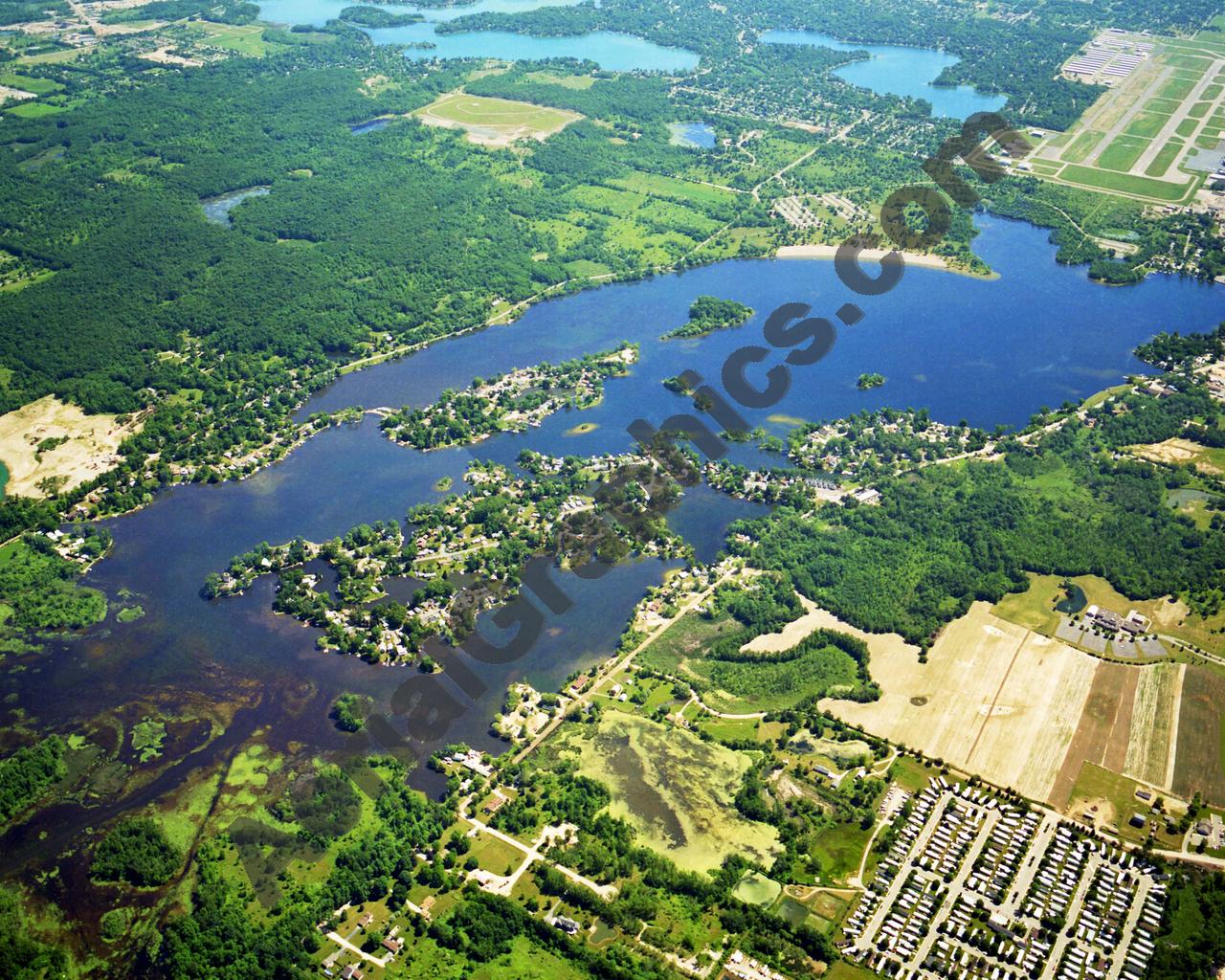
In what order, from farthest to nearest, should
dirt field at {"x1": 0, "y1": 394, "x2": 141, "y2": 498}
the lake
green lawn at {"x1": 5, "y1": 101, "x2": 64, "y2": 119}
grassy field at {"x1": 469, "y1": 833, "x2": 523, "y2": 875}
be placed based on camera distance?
green lawn at {"x1": 5, "y1": 101, "x2": 64, "y2": 119}
dirt field at {"x1": 0, "y1": 394, "x2": 141, "y2": 498}
the lake
grassy field at {"x1": 469, "y1": 833, "x2": 523, "y2": 875}

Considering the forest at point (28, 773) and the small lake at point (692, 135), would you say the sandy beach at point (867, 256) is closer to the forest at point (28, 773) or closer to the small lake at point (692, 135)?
the small lake at point (692, 135)

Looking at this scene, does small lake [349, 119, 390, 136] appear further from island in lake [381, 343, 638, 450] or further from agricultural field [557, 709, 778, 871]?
agricultural field [557, 709, 778, 871]

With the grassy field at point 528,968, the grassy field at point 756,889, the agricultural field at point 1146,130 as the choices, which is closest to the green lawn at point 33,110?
the agricultural field at point 1146,130

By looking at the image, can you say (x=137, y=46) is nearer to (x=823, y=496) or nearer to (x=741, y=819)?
(x=823, y=496)

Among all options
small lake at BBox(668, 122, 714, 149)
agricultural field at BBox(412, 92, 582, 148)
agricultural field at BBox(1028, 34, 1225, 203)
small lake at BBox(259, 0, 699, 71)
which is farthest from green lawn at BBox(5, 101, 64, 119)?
agricultural field at BBox(1028, 34, 1225, 203)

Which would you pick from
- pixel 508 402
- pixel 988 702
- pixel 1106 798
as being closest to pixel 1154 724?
pixel 1106 798

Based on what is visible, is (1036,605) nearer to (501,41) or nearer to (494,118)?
(494,118)
